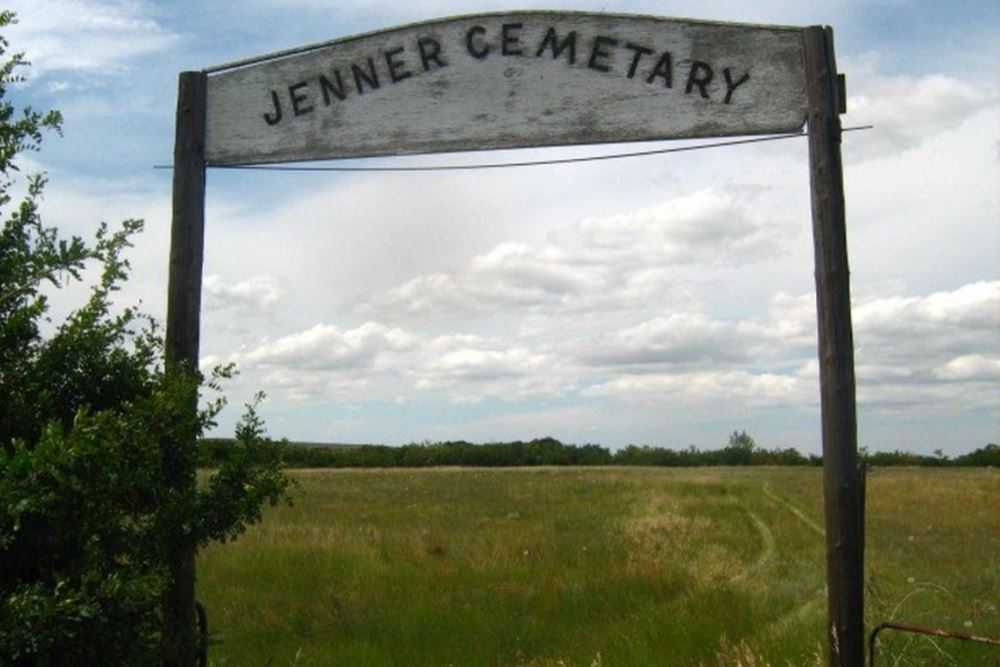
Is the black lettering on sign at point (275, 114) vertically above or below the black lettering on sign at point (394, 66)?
below

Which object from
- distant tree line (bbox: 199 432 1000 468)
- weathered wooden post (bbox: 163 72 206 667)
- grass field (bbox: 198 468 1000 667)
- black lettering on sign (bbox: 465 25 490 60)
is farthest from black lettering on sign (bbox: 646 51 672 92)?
distant tree line (bbox: 199 432 1000 468)

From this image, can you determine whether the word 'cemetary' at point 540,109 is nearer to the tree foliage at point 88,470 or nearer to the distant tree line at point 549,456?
the tree foliage at point 88,470

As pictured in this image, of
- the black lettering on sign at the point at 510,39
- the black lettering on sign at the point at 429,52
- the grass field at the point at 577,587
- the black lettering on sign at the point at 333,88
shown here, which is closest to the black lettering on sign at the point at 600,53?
the black lettering on sign at the point at 510,39

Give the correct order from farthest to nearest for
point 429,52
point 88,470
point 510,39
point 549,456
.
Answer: point 549,456 < point 429,52 < point 510,39 < point 88,470

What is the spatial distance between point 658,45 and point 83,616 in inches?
145

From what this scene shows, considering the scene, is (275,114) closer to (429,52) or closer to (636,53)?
(429,52)

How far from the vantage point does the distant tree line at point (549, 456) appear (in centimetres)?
7375

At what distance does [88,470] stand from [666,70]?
326cm

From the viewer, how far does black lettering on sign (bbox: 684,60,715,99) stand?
5.85 m

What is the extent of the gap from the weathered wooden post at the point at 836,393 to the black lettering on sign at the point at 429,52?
1892 mm

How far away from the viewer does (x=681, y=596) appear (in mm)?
11984

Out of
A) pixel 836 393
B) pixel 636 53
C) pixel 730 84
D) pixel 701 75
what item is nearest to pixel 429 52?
pixel 636 53

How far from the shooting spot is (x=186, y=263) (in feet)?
20.4

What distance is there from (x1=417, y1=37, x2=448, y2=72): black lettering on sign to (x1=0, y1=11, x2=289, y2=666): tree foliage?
66.8 inches
